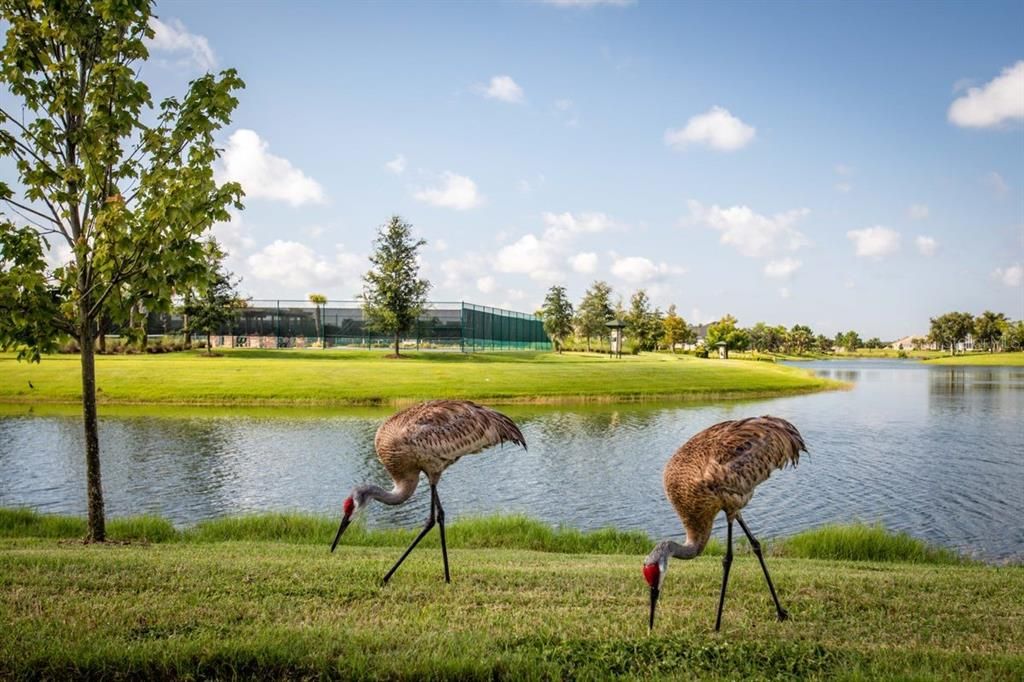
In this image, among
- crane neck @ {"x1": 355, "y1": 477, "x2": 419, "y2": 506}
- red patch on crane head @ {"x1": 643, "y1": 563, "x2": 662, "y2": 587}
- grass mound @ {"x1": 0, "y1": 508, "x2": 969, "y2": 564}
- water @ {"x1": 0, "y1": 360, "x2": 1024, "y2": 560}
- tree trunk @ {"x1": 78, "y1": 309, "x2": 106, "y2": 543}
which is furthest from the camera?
water @ {"x1": 0, "y1": 360, "x2": 1024, "y2": 560}

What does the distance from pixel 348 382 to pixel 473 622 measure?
3708 cm

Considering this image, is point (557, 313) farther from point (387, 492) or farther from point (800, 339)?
point (800, 339)

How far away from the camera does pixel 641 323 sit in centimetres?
9944

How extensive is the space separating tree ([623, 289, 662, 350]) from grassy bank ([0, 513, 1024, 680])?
293 feet

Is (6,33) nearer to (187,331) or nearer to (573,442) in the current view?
(573,442)

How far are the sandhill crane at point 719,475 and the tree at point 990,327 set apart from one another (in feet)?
609

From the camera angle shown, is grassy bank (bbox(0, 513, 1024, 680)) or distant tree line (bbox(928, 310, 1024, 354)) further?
distant tree line (bbox(928, 310, 1024, 354))

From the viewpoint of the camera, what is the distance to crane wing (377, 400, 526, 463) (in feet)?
24.2

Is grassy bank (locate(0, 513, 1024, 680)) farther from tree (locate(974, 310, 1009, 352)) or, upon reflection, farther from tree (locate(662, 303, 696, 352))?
tree (locate(974, 310, 1009, 352))

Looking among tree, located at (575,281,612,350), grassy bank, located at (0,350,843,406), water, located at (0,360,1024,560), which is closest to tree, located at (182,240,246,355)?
grassy bank, located at (0,350,843,406)

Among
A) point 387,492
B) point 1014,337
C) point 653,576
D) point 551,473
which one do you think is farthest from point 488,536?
point 1014,337

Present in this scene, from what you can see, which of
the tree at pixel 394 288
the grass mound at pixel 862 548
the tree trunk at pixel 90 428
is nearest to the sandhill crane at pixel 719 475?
the grass mound at pixel 862 548

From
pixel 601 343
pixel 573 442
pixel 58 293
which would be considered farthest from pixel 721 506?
Result: pixel 601 343

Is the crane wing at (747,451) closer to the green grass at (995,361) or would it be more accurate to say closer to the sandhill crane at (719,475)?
the sandhill crane at (719,475)
